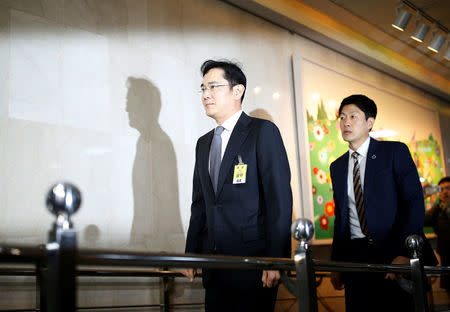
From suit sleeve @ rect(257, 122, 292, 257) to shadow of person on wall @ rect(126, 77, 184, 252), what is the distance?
48.9 inches

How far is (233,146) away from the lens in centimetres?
233

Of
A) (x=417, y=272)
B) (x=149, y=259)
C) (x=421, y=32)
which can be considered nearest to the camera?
(x=149, y=259)

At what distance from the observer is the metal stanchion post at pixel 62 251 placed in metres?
0.81

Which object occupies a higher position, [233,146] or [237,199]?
[233,146]

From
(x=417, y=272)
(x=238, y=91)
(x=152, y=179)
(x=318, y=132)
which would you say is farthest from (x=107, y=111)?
(x=318, y=132)

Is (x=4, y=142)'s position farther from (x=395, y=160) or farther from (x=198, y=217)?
(x=395, y=160)

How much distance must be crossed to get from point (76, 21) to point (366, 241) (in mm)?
2284

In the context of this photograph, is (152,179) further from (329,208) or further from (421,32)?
(421,32)

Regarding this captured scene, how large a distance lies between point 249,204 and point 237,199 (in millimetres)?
60

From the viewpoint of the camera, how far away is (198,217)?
247cm

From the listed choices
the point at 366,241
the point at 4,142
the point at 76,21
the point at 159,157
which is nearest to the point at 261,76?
the point at 159,157

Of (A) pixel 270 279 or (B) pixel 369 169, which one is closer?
(A) pixel 270 279

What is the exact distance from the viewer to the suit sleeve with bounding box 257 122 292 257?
6.81ft

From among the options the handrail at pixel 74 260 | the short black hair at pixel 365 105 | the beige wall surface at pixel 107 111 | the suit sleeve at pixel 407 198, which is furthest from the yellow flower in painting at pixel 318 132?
the handrail at pixel 74 260
